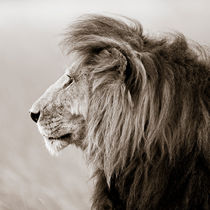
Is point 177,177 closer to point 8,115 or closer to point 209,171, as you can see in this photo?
point 209,171

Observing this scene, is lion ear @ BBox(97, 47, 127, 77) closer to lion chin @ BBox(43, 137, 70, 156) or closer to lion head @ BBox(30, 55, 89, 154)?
lion head @ BBox(30, 55, 89, 154)

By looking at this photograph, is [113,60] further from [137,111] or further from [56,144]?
[56,144]

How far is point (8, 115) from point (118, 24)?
1.08 meters

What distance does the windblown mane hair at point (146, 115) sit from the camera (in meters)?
1.96

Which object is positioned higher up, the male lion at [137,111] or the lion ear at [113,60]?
the lion ear at [113,60]

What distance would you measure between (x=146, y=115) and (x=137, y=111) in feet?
0.14

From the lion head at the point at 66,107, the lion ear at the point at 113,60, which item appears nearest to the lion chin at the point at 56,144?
→ the lion head at the point at 66,107

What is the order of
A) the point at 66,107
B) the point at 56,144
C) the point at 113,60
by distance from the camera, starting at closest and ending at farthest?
the point at 113,60
the point at 66,107
the point at 56,144

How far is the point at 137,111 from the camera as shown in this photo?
201 centimetres

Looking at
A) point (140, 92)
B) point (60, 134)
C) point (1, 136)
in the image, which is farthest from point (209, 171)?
point (1, 136)

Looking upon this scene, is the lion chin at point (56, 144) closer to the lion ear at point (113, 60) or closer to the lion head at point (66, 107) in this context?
the lion head at point (66, 107)

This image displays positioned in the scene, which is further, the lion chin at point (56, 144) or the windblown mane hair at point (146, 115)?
the lion chin at point (56, 144)

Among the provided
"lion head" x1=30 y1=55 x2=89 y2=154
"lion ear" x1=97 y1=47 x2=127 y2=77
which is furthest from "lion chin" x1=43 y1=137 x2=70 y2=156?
"lion ear" x1=97 y1=47 x2=127 y2=77

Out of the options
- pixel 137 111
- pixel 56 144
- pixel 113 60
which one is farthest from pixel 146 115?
pixel 56 144
